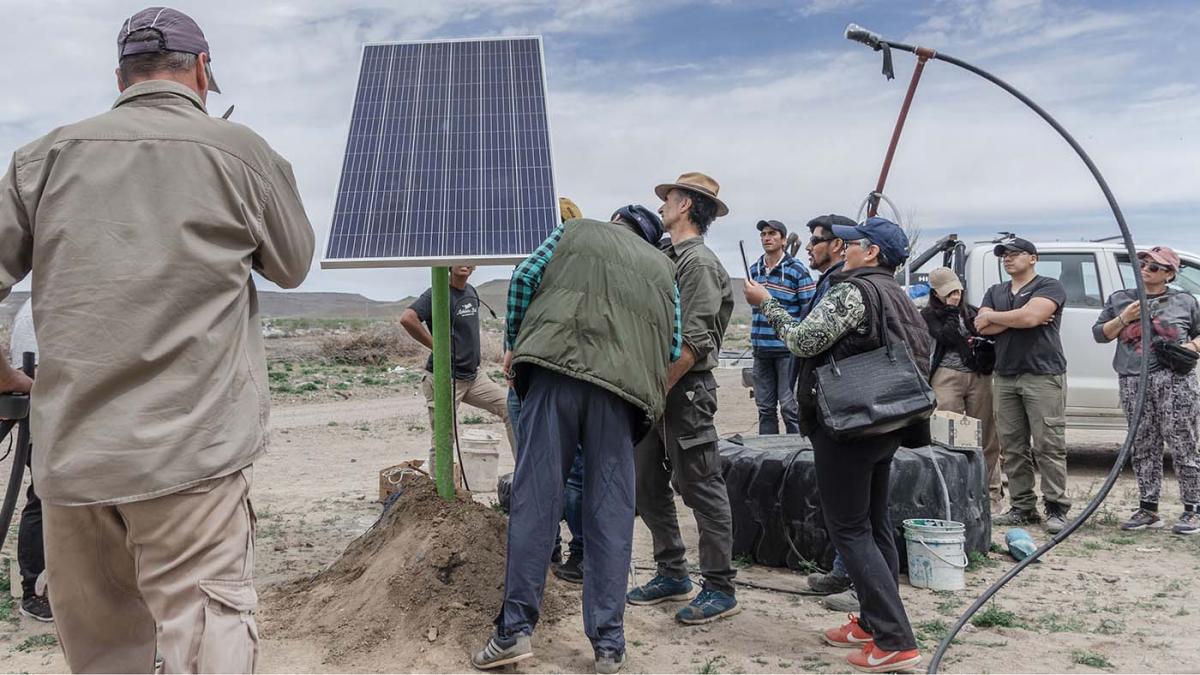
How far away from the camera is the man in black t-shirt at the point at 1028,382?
6.70 m

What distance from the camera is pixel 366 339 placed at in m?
24.5

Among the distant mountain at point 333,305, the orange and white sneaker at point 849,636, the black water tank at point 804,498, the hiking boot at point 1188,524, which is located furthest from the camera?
the distant mountain at point 333,305

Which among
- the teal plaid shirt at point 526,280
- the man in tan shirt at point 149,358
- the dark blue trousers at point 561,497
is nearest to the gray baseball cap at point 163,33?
the man in tan shirt at point 149,358

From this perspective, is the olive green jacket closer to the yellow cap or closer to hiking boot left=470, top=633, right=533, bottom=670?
hiking boot left=470, top=633, right=533, bottom=670

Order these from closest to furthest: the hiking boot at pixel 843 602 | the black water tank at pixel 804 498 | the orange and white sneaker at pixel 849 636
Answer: the orange and white sneaker at pixel 849 636
the hiking boot at pixel 843 602
the black water tank at pixel 804 498

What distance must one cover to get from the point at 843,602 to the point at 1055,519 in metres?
2.53

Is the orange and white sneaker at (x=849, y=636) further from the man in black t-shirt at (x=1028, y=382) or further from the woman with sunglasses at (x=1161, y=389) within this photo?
the woman with sunglasses at (x=1161, y=389)

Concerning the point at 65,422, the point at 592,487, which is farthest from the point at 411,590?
the point at 65,422

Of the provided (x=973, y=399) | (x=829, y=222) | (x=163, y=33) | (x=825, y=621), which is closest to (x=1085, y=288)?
(x=973, y=399)

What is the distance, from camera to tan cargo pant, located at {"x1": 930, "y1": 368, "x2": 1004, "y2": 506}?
7523 millimetres

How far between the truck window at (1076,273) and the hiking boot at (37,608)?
799cm

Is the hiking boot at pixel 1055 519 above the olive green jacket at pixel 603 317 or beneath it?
beneath

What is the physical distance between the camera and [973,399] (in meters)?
7.56

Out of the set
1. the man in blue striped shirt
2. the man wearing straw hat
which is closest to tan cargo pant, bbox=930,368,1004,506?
the man in blue striped shirt
